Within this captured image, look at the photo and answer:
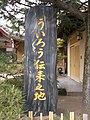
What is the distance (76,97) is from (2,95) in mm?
4815

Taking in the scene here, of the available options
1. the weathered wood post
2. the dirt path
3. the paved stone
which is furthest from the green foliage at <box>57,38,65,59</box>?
the weathered wood post

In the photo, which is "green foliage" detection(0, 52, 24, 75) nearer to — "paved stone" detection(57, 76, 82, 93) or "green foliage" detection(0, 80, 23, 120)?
"green foliage" detection(0, 80, 23, 120)

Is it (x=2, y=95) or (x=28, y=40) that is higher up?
(x=28, y=40)

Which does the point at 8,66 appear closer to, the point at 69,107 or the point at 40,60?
the point at 40,60

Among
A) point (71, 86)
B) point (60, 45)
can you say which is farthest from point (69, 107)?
point (60, 45)

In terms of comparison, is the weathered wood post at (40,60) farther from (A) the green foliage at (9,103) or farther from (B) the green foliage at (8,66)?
(B) the green foliage at (8,66)

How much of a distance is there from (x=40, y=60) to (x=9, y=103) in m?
1.30

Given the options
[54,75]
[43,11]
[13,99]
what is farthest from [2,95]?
[43,11]

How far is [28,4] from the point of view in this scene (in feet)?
20.9

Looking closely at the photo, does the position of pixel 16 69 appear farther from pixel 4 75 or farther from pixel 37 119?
pixel 37 119

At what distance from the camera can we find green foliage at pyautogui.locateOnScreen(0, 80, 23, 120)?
12.8 ft

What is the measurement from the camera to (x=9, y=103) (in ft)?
13.8

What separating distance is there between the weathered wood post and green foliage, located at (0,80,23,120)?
575 mm

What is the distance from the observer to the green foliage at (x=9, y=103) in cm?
391
